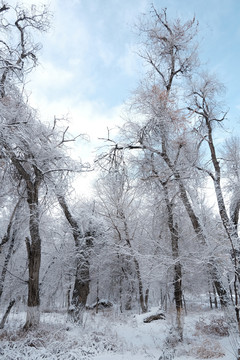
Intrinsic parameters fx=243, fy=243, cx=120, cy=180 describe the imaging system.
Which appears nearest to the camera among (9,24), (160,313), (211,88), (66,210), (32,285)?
(9,24)

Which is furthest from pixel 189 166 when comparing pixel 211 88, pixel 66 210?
pixel 66 210

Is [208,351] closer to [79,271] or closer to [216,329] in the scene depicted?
[216,329]

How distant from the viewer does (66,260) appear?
13.4 meters

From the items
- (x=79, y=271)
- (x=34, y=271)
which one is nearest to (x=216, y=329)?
(x=79, y=271)

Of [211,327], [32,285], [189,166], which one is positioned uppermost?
[189,166]

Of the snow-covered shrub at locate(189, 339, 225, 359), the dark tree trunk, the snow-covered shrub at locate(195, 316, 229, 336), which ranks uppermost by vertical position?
the dark tree trunk

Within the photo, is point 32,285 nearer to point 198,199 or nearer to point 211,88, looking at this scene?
point 198,199

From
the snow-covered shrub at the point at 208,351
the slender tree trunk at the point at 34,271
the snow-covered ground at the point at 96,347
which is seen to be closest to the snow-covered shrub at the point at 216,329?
the snow-covered ground at the point at 96,347

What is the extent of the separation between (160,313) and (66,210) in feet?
24.1

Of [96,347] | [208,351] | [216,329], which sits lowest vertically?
[216,329]

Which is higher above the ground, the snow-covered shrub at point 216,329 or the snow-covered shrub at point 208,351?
the snow-covered shrub at point 208,351

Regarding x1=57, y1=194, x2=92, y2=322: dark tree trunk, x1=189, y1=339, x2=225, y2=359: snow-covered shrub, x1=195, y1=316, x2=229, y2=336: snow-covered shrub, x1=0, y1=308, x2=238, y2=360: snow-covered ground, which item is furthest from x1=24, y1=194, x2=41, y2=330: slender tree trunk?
x1=195, y1=316, x2=229, y2=336: snow-covered shrub

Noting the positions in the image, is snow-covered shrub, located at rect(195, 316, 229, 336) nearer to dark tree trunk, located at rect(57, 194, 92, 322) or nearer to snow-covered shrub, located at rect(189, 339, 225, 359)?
snow-covered shrub, located at rect(189, 339, 225, 359)

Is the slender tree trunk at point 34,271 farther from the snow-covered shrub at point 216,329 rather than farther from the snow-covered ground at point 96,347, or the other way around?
the snow-covered shrub at point 216,329
